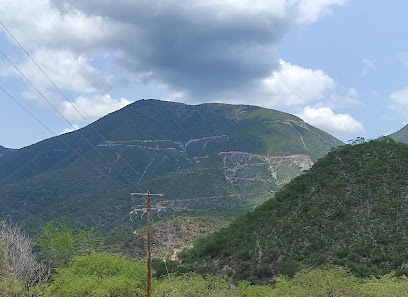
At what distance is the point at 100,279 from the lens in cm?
3428

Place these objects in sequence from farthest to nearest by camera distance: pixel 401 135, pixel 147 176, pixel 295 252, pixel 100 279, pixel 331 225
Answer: pixel 147 176 → pixel 401 135 → pixel 331 225 → pixel 295 252 → pixel 100 279

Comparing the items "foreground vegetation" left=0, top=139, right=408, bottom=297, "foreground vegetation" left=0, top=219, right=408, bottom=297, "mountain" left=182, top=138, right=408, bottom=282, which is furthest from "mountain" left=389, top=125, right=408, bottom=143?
"foreground vegetation" left=0, top=219, right=408, bottom=297

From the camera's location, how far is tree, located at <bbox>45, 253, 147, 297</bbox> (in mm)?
32000

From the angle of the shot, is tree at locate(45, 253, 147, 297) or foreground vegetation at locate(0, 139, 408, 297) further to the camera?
foreground vegetation at locate(0, 139, 408, 297)

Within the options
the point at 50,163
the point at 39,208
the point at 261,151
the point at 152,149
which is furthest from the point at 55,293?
the point at 50,163

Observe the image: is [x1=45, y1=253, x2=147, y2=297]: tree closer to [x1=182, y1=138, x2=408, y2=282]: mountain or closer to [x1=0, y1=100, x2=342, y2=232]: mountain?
[x1=182, y1=138, x2=408, y2=282]: mountain

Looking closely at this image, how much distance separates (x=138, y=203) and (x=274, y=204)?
70.0 m

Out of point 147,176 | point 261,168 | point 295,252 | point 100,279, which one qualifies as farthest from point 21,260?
point 147,176

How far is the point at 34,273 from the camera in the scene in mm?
48312

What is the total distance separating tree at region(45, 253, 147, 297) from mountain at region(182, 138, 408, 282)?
612 inches

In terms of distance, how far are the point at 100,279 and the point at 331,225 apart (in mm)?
30247

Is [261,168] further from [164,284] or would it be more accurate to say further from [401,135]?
[164,284]

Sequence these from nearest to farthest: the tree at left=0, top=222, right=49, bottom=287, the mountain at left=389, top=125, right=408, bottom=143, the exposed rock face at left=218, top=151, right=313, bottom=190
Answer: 1. the tree at left=0, top=222, right=49, bottom=287
2. the mountain at left=389, top=125, right=408, bottom=143
3. the exposed rock face at left=218, top=151, right=313, bottom=190

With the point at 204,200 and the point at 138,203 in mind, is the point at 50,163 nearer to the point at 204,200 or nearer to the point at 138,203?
the point at 138,203
